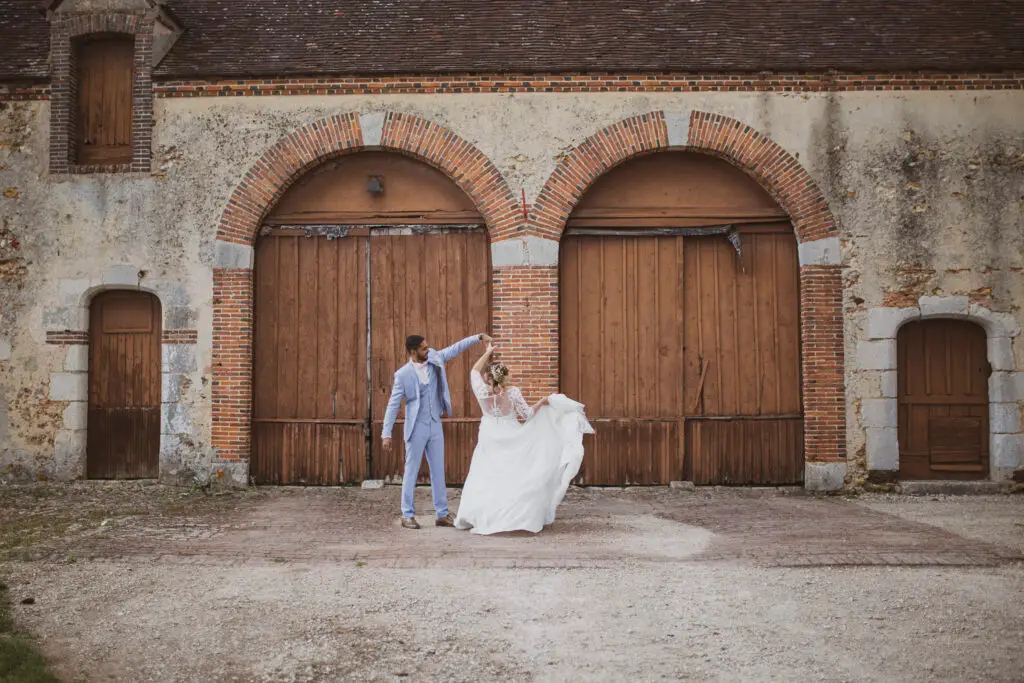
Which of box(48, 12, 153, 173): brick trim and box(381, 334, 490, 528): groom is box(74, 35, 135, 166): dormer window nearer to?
box(48, 12, 153, 173): brick trim

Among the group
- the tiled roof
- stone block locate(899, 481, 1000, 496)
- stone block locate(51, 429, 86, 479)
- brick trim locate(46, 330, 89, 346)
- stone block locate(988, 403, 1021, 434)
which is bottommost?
stone block locate(899, 481, 1000, 496)

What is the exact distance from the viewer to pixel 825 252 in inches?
391

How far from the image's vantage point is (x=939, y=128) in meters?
9.97

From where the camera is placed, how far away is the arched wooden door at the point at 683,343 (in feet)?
33.6

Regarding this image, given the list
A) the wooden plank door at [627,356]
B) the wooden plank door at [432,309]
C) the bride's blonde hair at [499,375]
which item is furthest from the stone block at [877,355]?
the bride's blonde hair at [499,375]

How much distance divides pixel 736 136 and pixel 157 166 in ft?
23.0

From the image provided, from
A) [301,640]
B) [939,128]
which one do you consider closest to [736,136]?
[939,128]

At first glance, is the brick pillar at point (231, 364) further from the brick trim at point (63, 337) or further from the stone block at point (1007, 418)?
the stone block at point (1007, 418)

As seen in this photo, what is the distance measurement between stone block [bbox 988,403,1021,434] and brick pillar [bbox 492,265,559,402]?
16.9 ft

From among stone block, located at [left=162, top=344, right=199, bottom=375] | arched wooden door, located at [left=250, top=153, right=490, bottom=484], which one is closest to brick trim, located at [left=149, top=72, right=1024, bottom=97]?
arched wooden door, located at [left=250, top=153, right=490, bottom=484]

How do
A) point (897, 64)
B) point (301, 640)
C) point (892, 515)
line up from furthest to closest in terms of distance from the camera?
point (897, 64)
point (892, 515)
point (301, 640)

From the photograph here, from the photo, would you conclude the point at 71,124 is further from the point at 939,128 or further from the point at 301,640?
the point at 939,128

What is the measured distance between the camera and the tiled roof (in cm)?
997

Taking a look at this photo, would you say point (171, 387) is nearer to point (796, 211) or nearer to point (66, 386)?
point (66, 386)
